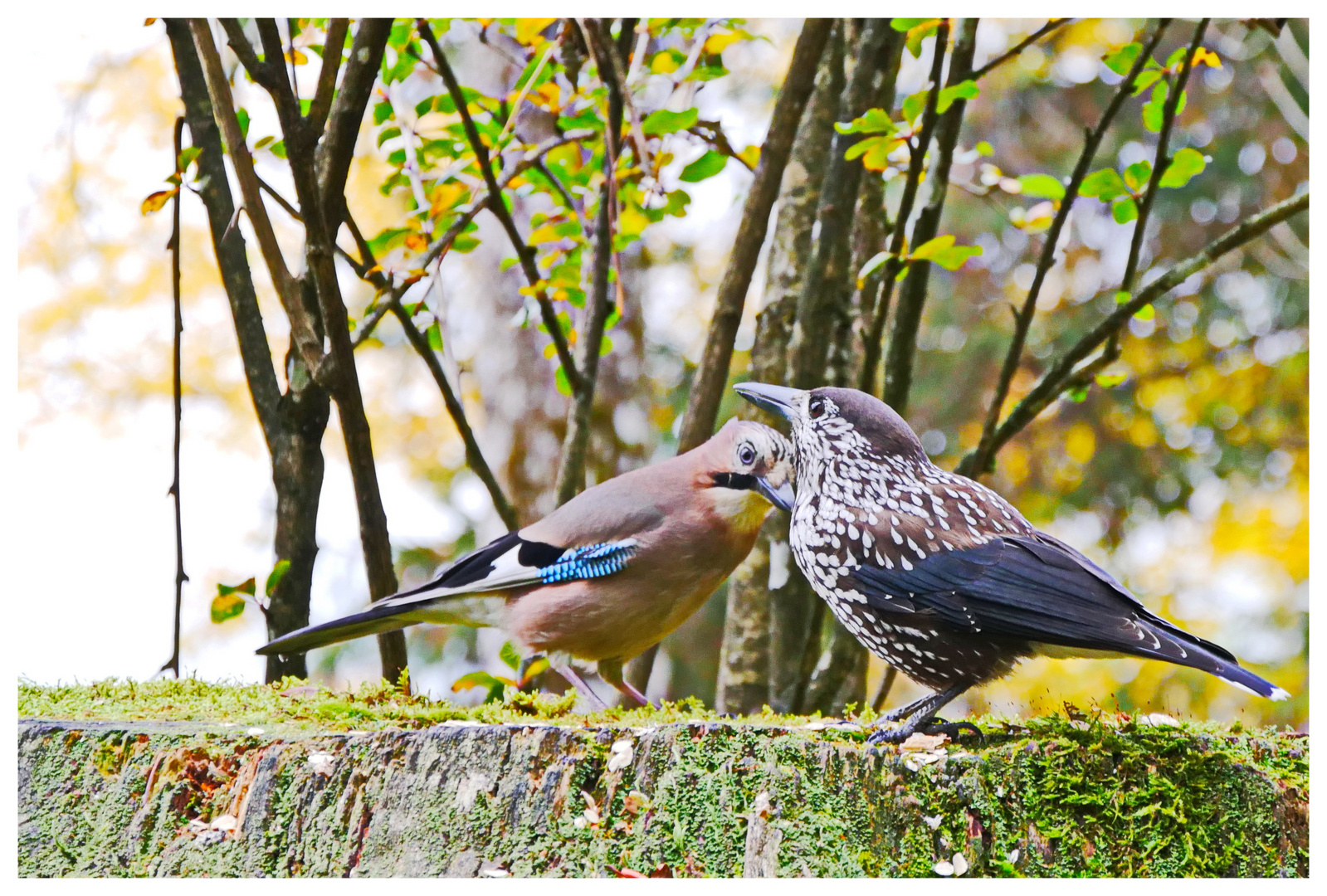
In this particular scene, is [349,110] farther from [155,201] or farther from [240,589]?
[240,589]

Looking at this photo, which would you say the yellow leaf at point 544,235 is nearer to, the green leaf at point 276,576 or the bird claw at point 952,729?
the green leaf at point 276,576

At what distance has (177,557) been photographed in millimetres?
3340

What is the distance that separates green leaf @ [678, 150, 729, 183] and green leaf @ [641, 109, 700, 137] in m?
0.17

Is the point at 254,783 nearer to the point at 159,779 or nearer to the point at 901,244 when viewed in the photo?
the point at 159,779

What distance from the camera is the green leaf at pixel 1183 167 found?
324 cm

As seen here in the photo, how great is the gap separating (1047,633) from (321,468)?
2342 millimetres

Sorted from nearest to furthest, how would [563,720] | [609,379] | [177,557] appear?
[563,720]
[177,557]
[609,379]

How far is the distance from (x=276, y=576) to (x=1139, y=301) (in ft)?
9.34

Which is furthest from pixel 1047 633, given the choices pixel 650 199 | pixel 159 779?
pixel 650 199

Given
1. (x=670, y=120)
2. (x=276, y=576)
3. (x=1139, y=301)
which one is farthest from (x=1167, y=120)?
(x=276, y=576)

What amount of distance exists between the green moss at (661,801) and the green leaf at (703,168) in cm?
179

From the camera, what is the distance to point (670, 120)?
3207 mm

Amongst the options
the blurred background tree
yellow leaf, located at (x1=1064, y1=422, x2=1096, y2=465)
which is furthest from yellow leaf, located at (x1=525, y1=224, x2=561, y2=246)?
yellow leaf, located at (x1=1064, y1=422, x2=1096, y2=465)

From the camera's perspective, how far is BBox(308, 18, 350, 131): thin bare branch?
2.98 m
